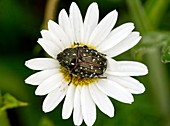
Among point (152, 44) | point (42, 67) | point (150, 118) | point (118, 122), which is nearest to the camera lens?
point (42, 67)

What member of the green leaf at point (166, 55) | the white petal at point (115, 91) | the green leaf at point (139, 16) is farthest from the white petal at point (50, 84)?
the green leaf at point (139, 16)

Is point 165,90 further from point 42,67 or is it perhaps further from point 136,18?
point 42,67

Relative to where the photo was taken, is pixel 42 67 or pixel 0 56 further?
pixel 0 56

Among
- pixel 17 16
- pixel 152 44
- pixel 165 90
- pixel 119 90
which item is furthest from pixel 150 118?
pixel 17 16

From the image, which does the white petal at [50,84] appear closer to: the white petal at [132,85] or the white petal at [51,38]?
the white petal at [51,38]

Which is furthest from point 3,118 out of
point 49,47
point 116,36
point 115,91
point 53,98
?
point 116,36

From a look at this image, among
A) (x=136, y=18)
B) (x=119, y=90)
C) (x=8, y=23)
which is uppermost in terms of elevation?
(x=8, y=23)

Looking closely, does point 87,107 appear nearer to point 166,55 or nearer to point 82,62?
point 82,62

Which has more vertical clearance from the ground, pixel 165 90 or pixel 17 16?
pixel 17 16
